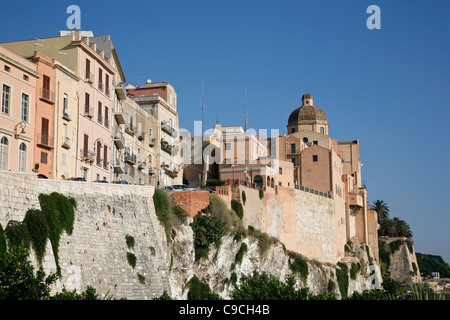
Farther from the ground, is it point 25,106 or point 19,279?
point 25,106

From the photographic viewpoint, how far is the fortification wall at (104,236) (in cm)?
3117

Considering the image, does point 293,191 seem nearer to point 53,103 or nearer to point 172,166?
point 172,166

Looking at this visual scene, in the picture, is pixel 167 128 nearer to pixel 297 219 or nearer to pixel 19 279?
pixel 297 219

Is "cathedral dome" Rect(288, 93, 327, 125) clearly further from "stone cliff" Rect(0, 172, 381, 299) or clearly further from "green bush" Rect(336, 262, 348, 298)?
"stone cliff" Rect(0, 172, 381, 299)

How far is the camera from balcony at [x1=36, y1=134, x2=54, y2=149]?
39781 millimetres

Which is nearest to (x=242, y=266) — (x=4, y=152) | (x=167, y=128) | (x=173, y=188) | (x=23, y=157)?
(x=173, y=188)

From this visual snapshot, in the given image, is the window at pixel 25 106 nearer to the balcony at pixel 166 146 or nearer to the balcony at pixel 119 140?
the balcony at pixel 119 140

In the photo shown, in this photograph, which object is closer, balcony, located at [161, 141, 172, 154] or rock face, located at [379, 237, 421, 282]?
balcony, located at [161, 141, 172, 154]

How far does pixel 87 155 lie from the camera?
45062 mm

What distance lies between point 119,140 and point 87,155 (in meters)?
6.43

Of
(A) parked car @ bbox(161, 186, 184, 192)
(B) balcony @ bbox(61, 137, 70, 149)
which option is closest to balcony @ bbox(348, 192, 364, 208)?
(A) parked car @ bbox(161, 186, 184, 192)

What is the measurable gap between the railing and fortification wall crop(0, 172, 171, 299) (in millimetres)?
6728
